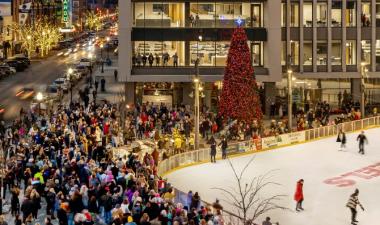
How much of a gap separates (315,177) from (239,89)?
Result: 1394 centimetres

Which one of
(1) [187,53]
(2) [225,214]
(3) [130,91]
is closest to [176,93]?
(1) [187,53]

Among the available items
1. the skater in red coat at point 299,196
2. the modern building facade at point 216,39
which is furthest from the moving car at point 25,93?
the skater in red coat at point 299,196

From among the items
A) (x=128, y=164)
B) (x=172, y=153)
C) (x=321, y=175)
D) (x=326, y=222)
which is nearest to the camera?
(x=326, y=222)

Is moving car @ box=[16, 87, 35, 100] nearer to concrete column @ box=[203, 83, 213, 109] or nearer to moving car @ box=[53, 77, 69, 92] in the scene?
moving car @ box=[53, 77, 69, 92]

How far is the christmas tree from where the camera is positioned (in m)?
50.4

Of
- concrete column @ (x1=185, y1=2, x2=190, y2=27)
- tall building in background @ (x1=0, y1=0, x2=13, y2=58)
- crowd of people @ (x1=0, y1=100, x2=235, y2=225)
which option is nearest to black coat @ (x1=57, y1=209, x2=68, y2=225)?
crowd of people @ (x1=0, y1=100, x2=235, y2=225)

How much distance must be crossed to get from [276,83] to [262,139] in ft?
73.2

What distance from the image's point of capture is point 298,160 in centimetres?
4306

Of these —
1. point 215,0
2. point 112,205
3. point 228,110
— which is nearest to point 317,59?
point 215,0

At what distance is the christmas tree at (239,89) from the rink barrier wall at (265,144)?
3.59 meters

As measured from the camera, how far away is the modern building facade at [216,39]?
63875mm

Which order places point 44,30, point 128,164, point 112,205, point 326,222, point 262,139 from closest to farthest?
point 112,205 → point 326,222 → point 128,164 → point 262,139 → point 44,30

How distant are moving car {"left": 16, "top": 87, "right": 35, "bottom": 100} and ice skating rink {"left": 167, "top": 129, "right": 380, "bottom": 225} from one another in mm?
30805

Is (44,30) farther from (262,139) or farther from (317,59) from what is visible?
(262,139)
